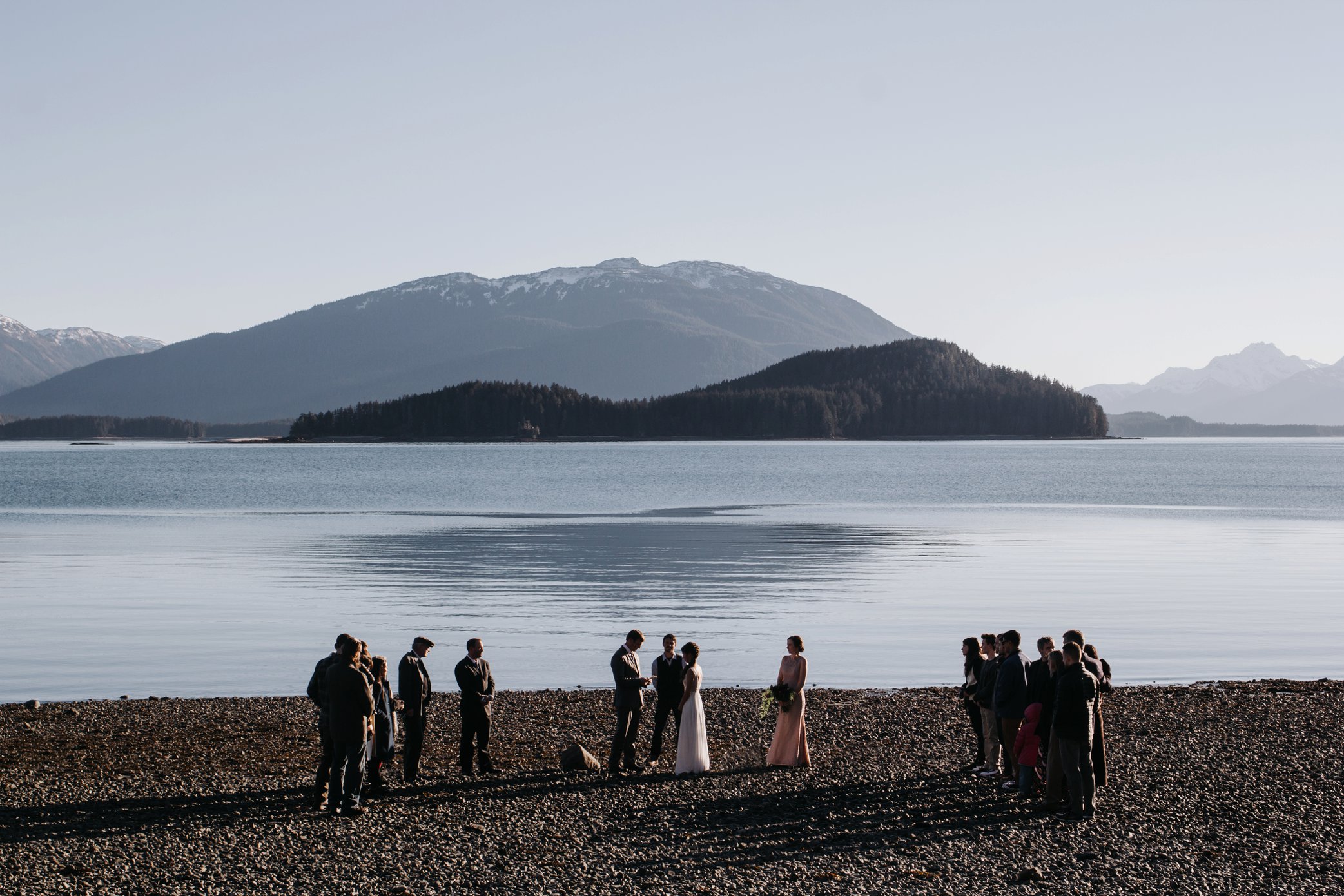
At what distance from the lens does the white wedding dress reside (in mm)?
14914

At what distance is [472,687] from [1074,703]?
6.48 meters

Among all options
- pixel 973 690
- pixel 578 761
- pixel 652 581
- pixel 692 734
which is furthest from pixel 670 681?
pixel 652 581

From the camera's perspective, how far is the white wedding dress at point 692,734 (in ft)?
48.9

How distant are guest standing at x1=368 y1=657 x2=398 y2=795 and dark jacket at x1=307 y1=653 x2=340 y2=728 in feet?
2.04

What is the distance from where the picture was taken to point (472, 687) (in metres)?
14.8

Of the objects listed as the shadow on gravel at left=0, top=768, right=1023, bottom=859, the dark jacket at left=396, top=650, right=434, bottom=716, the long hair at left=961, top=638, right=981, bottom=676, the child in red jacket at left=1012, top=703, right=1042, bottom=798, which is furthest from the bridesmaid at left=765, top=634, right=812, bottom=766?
the dark jacket at left=396, top=650, right=434, bottom=716

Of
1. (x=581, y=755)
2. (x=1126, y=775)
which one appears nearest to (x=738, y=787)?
(x=581, y=755)

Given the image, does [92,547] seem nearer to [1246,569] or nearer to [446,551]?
[446,551]

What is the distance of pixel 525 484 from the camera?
104 m

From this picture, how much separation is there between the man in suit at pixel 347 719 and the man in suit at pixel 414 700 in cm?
105

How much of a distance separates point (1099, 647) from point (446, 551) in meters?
27.1

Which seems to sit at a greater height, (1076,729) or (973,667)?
(973,667)

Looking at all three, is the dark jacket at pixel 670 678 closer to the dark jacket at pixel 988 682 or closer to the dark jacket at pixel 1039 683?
the dark jacket at pixel 988 682

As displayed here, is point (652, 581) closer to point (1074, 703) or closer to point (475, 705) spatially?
point (475, 705)
